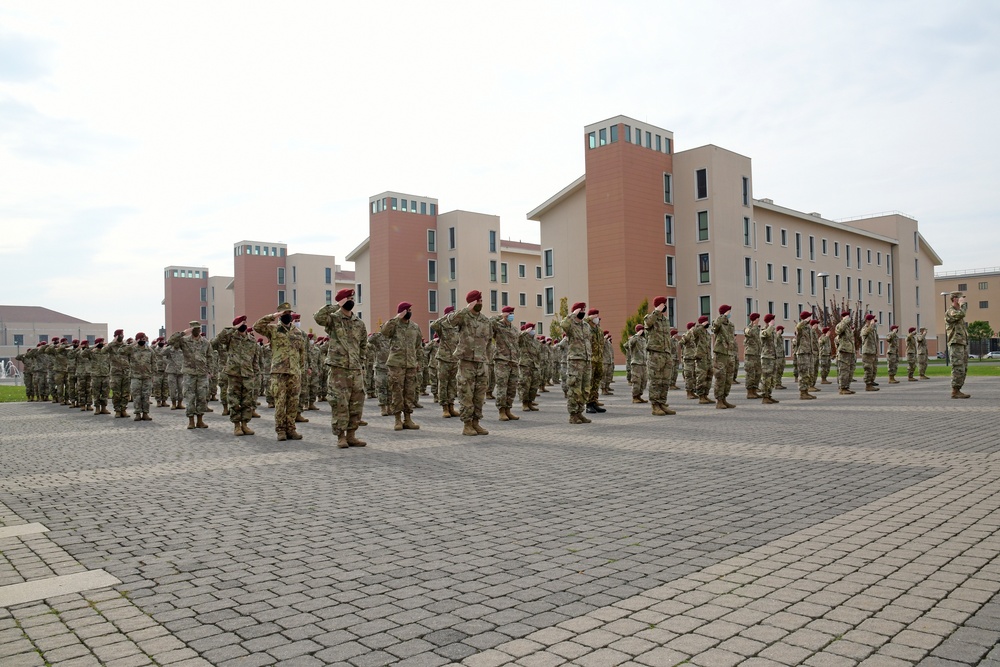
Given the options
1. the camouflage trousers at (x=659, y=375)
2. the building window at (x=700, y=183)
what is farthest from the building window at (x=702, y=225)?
the camouflage trousers at (x=659, y=375)

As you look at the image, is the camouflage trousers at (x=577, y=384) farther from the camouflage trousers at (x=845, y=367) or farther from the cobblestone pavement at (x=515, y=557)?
the camouflage trousers at (x=845, y=367)

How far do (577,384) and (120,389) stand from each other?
12.4 metres

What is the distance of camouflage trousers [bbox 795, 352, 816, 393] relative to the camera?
19578 millimetres

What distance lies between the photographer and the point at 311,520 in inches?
246

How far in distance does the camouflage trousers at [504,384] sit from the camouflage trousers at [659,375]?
9.60 ft

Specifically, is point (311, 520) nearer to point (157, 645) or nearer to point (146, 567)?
point (146, 567)

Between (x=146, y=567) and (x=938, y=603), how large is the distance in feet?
15.0

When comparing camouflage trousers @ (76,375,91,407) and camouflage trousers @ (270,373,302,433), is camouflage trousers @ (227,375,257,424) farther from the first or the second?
camouflage trousers @ (76,375,91,407)

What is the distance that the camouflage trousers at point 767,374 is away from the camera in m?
18.6

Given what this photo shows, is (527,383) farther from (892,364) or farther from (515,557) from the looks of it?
(892,364)

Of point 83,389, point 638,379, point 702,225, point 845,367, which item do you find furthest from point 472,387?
point 702,225

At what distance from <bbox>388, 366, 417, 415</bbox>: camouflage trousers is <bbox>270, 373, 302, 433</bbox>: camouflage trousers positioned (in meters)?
1.92

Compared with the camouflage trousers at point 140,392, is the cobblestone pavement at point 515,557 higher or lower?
lower

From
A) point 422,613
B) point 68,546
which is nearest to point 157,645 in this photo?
point 422,613
